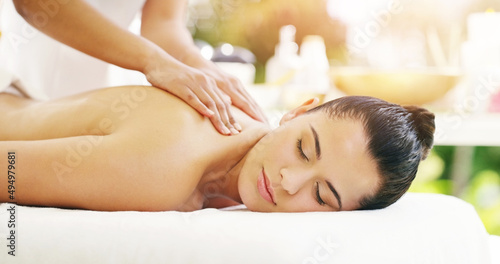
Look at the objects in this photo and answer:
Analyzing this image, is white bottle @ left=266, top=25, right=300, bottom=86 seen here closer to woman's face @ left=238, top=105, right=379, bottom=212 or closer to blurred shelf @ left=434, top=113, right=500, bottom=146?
blurred shelf @ left=434, top=113, right=500, bottom=146

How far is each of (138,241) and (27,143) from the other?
355 mm

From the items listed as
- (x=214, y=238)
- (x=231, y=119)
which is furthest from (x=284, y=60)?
(x=214, y=238)

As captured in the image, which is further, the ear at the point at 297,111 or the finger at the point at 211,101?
the ear at the point at 297,111

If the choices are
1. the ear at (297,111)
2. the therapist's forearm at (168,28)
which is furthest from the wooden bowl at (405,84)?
the ear at (297,111)

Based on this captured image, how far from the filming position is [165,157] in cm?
104

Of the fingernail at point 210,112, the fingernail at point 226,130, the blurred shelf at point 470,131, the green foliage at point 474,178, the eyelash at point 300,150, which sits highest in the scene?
the fingernail at point 210,112

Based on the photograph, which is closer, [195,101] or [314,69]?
[195,101]

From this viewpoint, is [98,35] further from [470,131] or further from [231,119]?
[470,131]

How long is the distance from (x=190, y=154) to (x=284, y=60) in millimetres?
1775

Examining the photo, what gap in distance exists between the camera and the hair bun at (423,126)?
3.83 ft

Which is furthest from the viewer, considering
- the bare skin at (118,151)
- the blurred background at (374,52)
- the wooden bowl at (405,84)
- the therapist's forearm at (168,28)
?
the blurred background at (374,52)

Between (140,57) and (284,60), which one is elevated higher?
(140,57)

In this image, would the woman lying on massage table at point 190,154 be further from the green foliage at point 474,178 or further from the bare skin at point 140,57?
the green foliage at point 474,178

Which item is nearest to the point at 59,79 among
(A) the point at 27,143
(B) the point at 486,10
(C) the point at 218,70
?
(C) the point at 218,70
